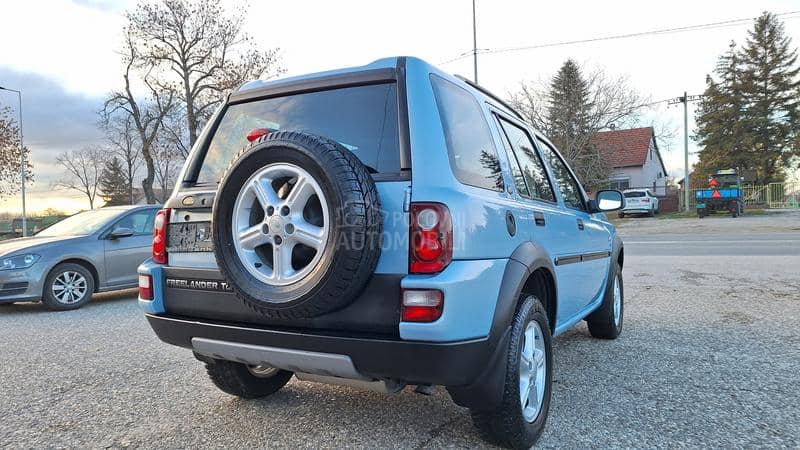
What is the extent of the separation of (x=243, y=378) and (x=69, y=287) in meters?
5.24

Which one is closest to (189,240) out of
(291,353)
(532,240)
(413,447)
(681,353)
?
(291,353)

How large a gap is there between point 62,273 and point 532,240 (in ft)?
22.0

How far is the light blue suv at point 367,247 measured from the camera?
2162 mm

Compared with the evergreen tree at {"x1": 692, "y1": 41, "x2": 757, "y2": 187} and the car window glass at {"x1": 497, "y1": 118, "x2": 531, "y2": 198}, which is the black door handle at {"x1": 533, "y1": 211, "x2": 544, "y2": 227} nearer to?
the car window glass at {"x1": 497, "y1": 118, "x2": 531, "y2": 198}

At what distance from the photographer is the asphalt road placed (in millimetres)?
2771

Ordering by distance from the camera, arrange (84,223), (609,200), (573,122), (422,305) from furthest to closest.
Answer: (573,122), (84,223), (609,200), (422,305)

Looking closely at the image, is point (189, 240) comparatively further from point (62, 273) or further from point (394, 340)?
point (62, 273)

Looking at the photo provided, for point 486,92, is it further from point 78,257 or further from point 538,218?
point 78,257

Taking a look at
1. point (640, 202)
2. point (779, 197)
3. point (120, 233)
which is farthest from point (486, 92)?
point (779, 197)

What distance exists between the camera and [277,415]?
10.1 ft

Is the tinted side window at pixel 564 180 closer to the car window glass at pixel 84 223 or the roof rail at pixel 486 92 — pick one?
the roof rail at pixel 486 92

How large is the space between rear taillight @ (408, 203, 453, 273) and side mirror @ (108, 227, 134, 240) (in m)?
6.82

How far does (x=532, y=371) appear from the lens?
2.72 m

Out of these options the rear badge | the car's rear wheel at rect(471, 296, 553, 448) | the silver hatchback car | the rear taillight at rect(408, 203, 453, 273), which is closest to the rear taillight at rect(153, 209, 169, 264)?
the rear badge
